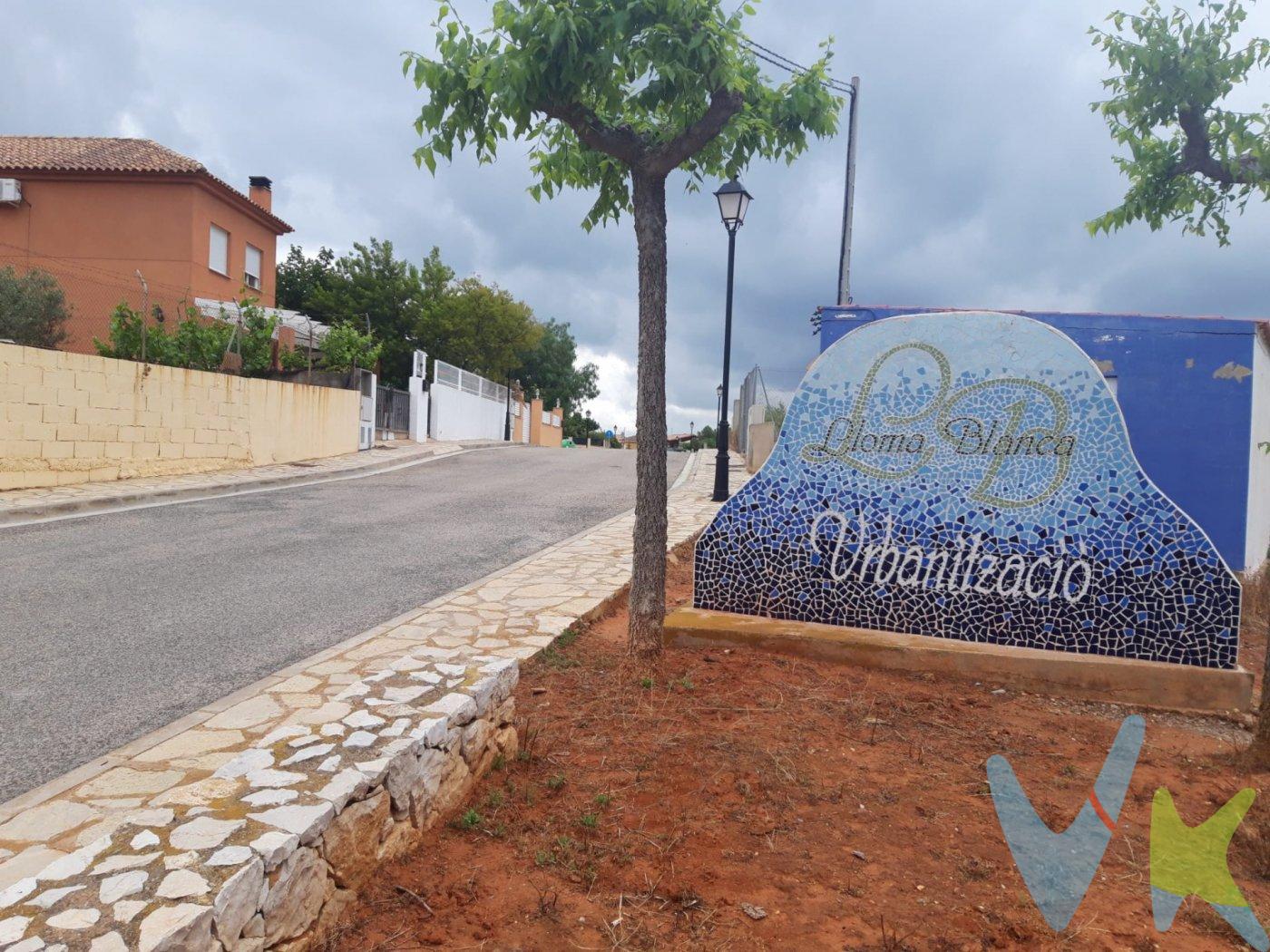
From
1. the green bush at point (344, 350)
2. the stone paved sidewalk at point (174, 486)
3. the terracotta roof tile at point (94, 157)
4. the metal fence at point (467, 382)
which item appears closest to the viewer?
the stone paved sidewalk at point (174, 486)

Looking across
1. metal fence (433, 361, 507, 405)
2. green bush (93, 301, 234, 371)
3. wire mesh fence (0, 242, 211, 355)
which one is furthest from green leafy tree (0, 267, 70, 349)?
metal fence (433, 361, 507, 405)

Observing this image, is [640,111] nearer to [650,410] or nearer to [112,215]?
[650,410]

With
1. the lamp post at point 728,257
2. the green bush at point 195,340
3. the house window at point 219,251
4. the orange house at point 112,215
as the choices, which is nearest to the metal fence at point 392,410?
the green bush at point 195,340

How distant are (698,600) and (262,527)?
601 centimetres

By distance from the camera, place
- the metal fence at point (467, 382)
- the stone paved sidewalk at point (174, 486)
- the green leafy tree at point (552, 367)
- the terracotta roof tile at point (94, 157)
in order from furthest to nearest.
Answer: the green leafy tree at point (552, 367), the metal fence at point (467, 382), the terracotta roof tile at point (94, 157), the stone paved sidewalk at point (174, 486)

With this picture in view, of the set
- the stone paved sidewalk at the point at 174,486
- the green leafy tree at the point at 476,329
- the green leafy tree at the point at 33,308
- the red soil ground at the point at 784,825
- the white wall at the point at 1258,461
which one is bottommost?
the red soil ground at the point at 784,825

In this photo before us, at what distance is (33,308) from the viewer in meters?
17.8

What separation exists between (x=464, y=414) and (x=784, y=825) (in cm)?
2559

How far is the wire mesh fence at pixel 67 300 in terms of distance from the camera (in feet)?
56.7

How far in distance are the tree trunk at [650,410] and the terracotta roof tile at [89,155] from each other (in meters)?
22.0

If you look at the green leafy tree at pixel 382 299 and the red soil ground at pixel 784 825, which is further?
the green leafy tree at pixel 382 299

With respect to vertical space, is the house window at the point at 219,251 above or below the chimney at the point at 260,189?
below

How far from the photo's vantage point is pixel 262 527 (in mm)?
9266

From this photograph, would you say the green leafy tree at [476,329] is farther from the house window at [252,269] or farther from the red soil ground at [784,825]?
the red soil ground at [784,825]
